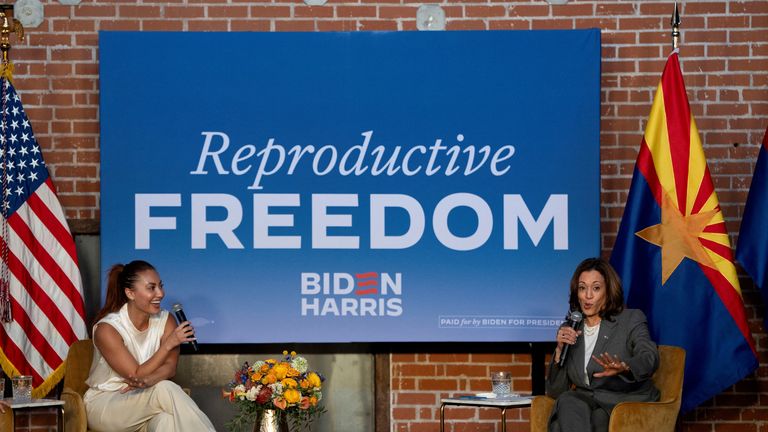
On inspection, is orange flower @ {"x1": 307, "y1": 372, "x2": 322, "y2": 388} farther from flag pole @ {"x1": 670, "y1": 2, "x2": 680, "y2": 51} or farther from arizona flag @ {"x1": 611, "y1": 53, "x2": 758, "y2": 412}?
flag pole @ {"x1": 670, "y1": 2, "x2": 680, "y2": 51}

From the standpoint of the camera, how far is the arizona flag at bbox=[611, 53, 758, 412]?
5340 millimetres

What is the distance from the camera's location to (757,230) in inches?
212

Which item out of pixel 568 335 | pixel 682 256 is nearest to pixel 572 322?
pixel 568 335

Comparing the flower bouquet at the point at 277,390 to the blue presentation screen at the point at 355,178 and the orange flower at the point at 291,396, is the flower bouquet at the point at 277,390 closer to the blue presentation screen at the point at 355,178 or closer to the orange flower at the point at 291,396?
the orange flower at the point at 291,396

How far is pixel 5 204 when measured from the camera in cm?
553

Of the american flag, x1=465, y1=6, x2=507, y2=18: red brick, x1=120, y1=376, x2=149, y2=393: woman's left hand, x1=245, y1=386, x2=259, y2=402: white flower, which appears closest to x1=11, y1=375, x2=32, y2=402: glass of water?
x1=120, y1=376, x2=149, y2=393: woman's left hand

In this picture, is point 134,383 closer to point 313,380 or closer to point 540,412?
point 313,380

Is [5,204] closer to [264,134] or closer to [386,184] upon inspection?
[264,134]

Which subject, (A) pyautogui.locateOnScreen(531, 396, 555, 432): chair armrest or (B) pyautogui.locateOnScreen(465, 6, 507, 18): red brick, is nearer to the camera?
(A) pyautogui.locateOnScreen(531, 396, 555, 432): chair armrest

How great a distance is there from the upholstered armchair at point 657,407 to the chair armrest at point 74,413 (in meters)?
2.06

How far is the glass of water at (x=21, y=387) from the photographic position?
491 centimetres

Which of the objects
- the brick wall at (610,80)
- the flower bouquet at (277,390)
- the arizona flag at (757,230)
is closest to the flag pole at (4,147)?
the brick wall at (610,80)

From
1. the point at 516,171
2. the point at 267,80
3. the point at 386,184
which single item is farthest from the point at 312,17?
the point at 516,171

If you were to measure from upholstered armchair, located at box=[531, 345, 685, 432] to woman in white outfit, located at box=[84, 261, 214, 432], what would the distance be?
1.54 meters
